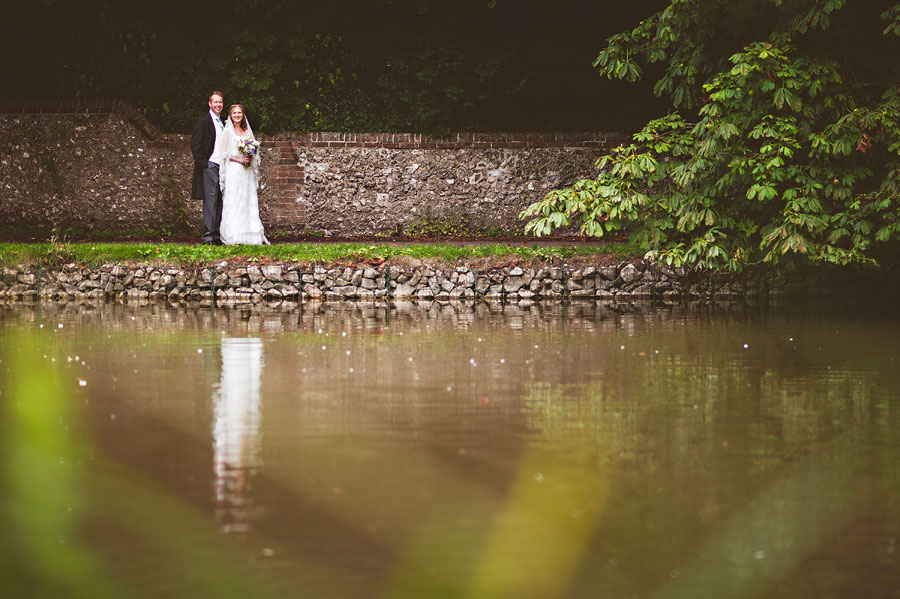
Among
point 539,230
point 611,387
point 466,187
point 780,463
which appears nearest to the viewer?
point 780,463

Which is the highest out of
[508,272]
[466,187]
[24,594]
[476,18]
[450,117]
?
[476,18]

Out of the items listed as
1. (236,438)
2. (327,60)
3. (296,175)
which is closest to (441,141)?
(296,175)

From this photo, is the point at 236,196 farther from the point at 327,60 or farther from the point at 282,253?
the point at 327,60

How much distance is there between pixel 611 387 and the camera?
8.48m

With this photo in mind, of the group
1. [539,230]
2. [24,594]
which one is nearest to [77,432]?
[24,594]

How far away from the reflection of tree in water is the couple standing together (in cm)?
925

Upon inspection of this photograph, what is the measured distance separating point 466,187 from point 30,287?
29.6 ft

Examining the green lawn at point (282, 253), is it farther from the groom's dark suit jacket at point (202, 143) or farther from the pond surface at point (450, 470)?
the pond surface at point (450, 470)

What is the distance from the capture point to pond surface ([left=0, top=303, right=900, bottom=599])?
436cm

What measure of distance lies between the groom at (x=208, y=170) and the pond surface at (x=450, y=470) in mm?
8375

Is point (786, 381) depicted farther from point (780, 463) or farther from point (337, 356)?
point (337, 356)

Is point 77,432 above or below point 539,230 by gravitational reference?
below

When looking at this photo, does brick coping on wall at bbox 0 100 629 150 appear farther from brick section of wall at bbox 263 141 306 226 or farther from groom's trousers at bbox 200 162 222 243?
groom's trousers at bbox 200 162 222 243

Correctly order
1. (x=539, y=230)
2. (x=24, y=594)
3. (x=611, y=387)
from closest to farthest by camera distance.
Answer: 1. (x=24, y=594)
2. (x=611, y=387)
3. (x=539, y=230)
